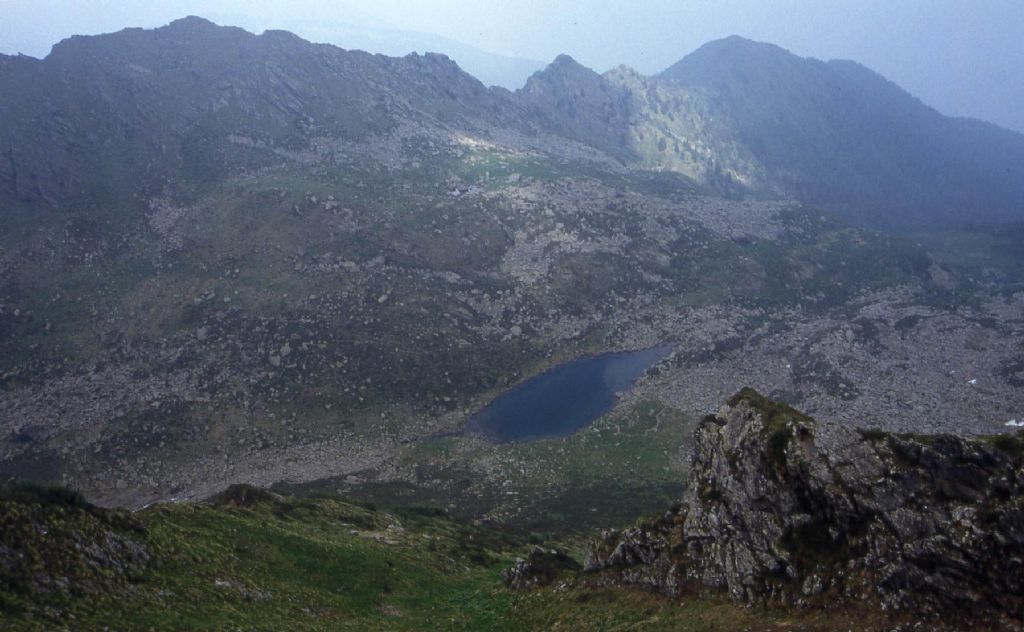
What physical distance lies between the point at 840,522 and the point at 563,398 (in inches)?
2691

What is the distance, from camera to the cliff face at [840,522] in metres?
23.2

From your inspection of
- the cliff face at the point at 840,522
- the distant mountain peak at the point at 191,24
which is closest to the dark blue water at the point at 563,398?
the cliff face at the point at 840,522

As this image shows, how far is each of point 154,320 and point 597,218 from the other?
274 feet

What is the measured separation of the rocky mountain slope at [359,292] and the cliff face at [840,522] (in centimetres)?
4187

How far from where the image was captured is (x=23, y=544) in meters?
25.0

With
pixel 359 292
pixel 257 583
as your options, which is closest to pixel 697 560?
pixel 257 583

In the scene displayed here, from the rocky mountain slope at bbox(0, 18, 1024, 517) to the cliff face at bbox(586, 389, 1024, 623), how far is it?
41871 millimetres

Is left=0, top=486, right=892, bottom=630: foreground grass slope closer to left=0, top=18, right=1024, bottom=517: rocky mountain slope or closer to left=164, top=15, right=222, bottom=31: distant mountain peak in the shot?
left=0, top=18, right=1024, bottom=517: rocky mountain slope

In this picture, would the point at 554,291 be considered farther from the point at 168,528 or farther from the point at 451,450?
the point at 168,528

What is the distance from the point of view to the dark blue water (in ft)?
288

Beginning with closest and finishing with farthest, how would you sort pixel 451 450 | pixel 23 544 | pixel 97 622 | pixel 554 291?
1. pixel 97 622
2. pixel 23 544
3. pixel 451 450
4. pixel 554 291

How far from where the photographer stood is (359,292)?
101312 millimetres

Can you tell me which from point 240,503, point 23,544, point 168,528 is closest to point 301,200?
point 240,503

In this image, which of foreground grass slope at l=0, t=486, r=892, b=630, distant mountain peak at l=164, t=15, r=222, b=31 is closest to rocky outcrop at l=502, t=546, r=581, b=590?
foreground grass slope at l=0, t=486, r=892, b=630
